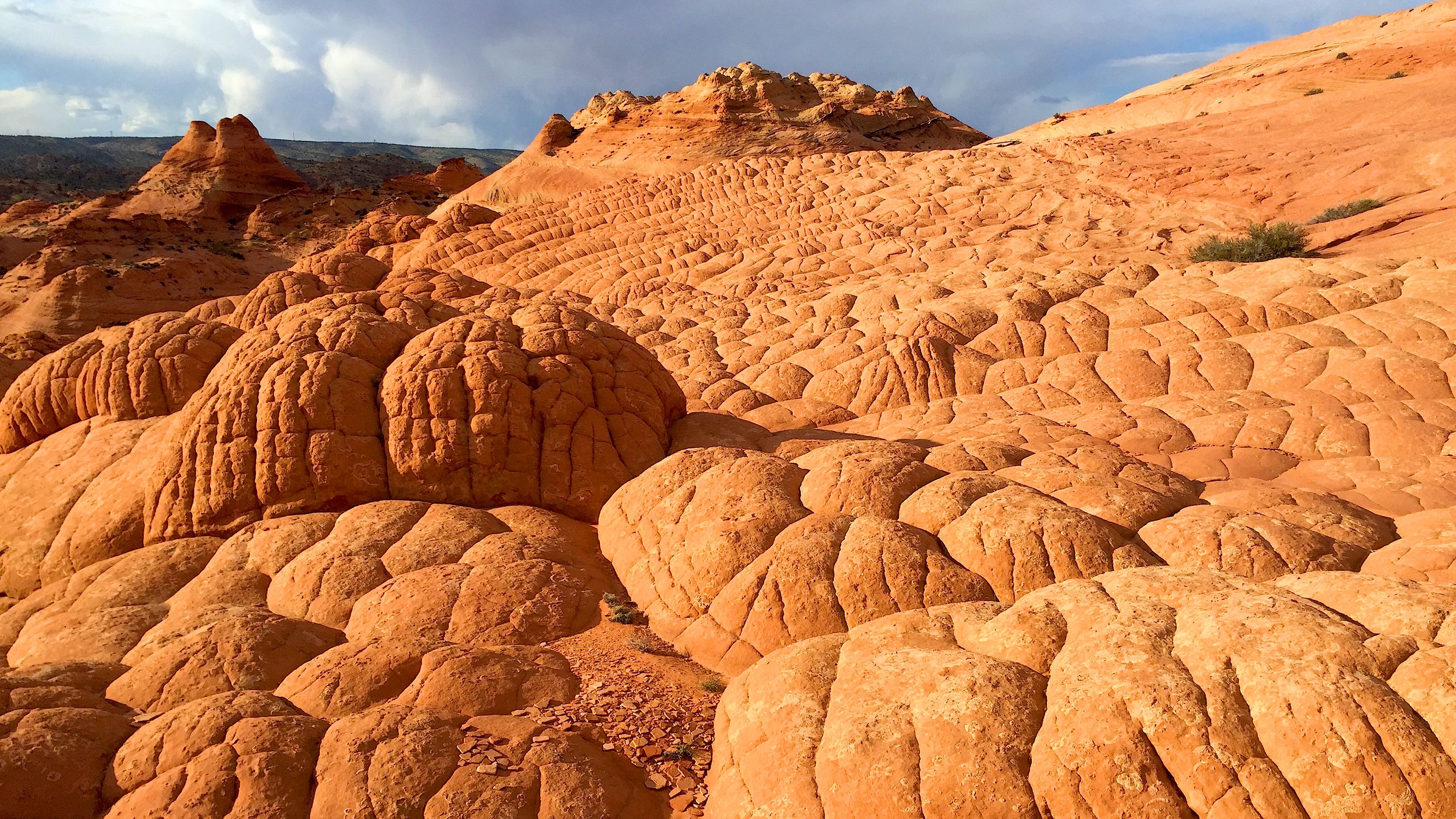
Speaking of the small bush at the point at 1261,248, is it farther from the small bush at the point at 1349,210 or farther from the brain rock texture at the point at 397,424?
the brain rock texture at the point at 397,424

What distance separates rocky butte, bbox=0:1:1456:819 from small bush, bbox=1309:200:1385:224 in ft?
0.89

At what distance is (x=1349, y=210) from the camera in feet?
83.7

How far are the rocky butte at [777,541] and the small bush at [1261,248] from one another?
117 cm

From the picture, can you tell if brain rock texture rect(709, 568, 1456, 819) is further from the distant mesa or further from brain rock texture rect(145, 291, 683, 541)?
the distant mesa

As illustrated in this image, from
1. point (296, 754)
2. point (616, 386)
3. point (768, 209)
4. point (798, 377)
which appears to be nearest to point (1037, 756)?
point (296, 754)

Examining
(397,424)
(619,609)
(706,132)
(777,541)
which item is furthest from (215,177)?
(777,541)

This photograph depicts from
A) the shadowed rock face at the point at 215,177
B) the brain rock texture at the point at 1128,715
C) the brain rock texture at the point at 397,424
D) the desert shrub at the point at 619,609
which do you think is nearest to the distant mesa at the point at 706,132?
the shadowed rock face at the point at 215,177

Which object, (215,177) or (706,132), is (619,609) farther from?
(215,177)

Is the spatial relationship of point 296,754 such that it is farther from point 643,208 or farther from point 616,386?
point 643,208

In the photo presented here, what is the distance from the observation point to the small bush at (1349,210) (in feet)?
83.3

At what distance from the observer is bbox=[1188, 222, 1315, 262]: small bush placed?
22.9 meters

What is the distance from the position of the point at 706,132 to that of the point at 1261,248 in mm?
33048

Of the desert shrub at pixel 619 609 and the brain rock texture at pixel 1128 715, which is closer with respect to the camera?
the brain rock texture at pixel 1128 715

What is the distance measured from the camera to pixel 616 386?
14.6 m
